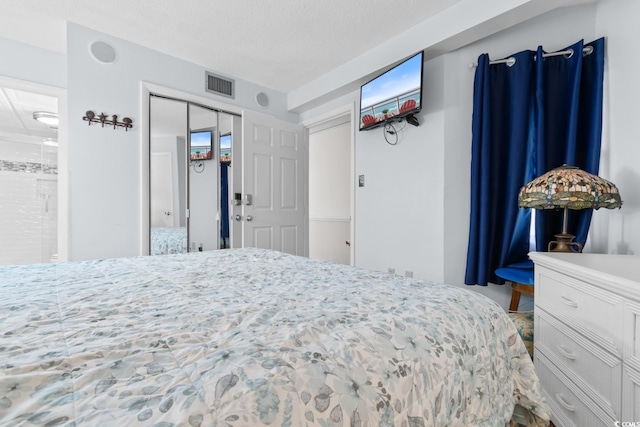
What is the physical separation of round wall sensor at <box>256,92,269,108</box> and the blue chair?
9.63 ft

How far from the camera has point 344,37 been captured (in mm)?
2545

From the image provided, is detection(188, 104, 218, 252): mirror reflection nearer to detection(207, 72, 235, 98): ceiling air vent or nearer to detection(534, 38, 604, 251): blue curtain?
detection(207, 72, 235, 98): ceiling air vent

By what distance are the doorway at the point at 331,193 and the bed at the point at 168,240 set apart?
2.24 m

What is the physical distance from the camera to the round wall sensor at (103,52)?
2455mm

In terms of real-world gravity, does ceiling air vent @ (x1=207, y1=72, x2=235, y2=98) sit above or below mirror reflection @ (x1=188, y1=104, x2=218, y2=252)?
above

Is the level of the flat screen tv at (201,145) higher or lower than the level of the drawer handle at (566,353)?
higher

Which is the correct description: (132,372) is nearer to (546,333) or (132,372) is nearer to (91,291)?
(91,291)

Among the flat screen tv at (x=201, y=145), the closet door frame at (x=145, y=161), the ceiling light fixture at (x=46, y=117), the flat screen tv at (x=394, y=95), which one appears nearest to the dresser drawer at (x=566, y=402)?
the flat screen tv at (x=394, y=95)

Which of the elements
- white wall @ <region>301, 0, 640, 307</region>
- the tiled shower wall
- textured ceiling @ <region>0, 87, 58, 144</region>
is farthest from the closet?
the tiled shower wall

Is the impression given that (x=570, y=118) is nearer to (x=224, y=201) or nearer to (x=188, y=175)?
(x=224, y=201)

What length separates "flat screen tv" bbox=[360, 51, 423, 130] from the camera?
7.55 feet

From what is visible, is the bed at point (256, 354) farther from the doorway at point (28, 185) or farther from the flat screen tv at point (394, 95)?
the doorway at point (28, 185)

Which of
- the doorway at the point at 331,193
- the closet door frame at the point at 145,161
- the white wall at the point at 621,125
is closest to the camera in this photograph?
the white wall at the point at 621,125

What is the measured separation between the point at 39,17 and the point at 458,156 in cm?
334
